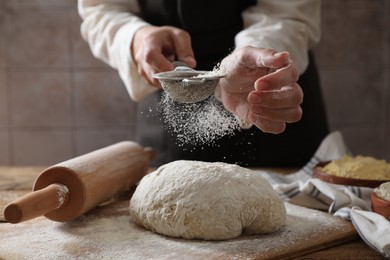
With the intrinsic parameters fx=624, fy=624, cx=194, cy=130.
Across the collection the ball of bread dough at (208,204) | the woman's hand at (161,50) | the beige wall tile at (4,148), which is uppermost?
the woman's hand at (161,50)

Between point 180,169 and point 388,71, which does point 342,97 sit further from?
point 180,169

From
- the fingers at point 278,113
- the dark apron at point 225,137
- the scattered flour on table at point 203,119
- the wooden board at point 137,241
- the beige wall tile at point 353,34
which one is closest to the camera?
the wooden board at point 137,241

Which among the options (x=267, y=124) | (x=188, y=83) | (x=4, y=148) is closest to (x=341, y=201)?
(x=267, y=124)

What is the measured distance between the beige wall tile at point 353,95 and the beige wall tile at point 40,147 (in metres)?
1.19

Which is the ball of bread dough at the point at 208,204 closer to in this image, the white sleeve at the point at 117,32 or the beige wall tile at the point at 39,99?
the white sleeve at the point at 117,32

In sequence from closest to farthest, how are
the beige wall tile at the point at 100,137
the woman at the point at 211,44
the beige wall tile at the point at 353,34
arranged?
the woman at the point at 211,44, the beige wall tile at the point at 353,34, the beige wall tile at the point at 100,137

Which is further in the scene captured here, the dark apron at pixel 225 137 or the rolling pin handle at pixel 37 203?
the dark apron at pixel 225 137

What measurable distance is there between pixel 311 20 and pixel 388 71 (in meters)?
1.13

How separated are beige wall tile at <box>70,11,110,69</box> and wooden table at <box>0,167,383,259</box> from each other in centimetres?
113

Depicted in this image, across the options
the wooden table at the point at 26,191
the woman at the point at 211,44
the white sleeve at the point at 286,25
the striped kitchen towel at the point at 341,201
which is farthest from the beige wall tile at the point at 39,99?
the striped kitchen towel at the point at 341,201

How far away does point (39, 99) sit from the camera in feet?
9.24

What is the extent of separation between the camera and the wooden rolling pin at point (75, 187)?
1097 millimetres

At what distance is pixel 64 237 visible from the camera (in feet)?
3.74

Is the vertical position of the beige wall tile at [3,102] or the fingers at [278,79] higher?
the fingers at [278,79]
